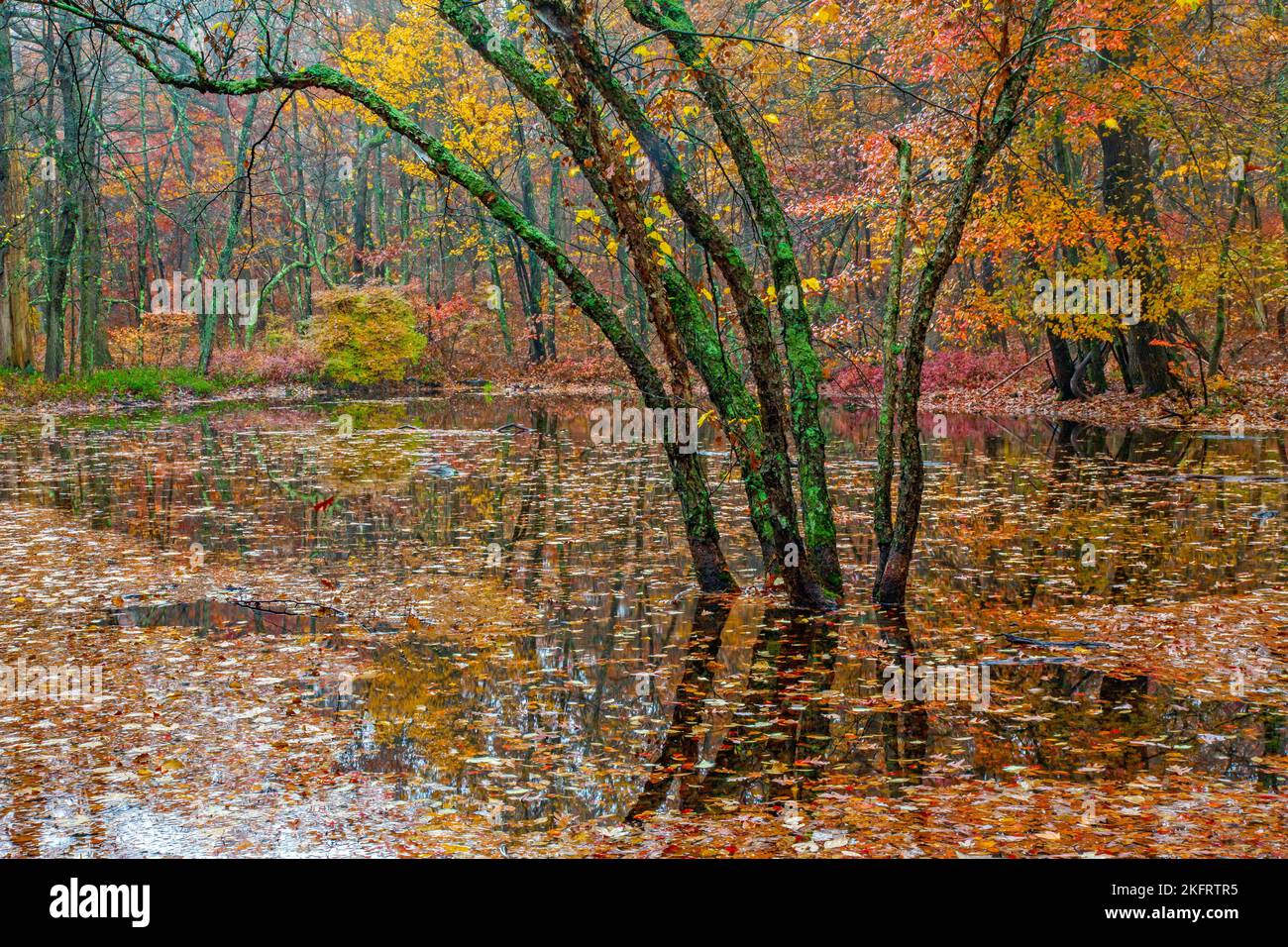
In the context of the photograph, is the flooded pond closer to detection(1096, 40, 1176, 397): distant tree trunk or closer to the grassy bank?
A: detection(1096, 40, 1176, 397): distant tree trunk

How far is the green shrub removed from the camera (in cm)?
3388

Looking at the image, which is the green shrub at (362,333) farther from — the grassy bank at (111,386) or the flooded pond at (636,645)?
the flooded pond at (636,645)

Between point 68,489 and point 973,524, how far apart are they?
11202 millimetres

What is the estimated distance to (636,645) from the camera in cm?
731

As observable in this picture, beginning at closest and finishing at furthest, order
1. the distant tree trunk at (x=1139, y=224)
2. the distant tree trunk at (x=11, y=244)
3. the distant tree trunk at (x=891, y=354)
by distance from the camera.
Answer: the distant tree trunk at (x=891, y=354), the distant tree trunk at (x=1139, y=224), the distant tree trunk at (x=11, y=244)

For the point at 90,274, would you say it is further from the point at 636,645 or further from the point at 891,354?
the point at 891,354

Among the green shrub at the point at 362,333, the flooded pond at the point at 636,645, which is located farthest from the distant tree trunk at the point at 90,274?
the flooded pond at the point at 636,645

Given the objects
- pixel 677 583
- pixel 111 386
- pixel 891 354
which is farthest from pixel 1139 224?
pixel 111 386

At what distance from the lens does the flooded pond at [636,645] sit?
484 cm

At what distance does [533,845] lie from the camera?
4.18 metres

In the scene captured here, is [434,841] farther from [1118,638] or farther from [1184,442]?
[1184,442]

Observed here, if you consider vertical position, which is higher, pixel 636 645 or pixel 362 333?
pixel 362 333

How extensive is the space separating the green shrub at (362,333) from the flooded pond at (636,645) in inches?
770

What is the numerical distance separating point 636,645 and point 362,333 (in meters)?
29.0
